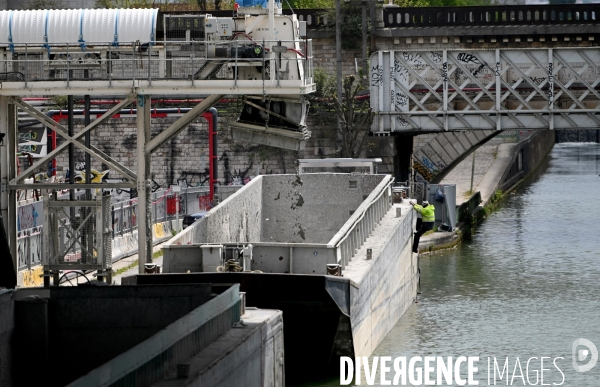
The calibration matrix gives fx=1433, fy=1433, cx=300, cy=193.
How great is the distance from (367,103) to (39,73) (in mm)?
25169

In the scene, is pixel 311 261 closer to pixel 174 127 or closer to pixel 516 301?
pixel 174 127

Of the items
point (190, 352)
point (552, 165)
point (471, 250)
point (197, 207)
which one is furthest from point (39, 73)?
point (552, 165)

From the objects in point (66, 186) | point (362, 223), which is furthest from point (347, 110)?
point (66, 186)

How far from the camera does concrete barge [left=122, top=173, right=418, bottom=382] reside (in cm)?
2247

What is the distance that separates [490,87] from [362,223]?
16.3 m

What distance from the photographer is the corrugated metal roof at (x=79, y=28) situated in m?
27.2

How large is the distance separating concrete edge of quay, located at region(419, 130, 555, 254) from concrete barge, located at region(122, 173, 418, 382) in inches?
287

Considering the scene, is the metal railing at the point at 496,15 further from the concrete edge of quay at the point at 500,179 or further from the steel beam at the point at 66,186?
the steel beam at the point at 66,186

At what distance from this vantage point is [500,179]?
5828 cm

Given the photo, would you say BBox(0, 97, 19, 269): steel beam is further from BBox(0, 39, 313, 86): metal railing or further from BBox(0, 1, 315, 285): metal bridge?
BBox(0, 39, 313, 86): metal railing

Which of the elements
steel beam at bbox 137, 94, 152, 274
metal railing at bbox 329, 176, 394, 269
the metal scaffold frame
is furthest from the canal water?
the metal scaffold frame

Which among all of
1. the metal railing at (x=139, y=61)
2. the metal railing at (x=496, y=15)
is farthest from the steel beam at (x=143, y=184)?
the metal railing at (x=496, y=15)

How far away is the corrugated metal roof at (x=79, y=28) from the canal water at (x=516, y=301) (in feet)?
25.0

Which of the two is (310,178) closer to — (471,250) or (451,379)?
(471,250)
